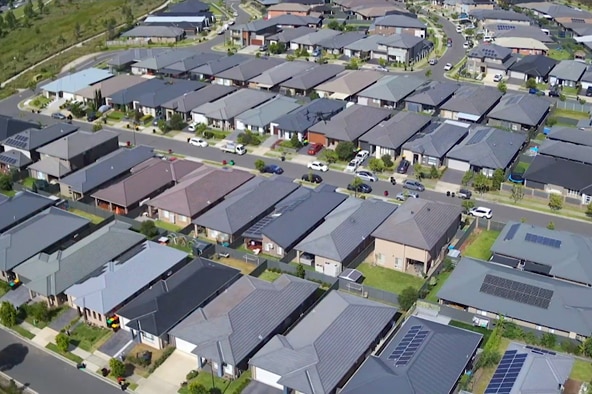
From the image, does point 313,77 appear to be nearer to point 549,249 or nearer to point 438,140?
point 438,140

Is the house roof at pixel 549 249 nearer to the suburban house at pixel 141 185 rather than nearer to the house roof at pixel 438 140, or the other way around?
the house roof at pixel 438 140

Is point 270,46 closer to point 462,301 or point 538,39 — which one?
point 538,39

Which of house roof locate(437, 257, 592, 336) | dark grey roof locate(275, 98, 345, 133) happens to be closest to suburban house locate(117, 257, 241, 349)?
house roof locate(437, 257, 592, 336)

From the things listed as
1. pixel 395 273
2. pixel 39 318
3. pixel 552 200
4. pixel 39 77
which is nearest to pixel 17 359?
pixel 39 318

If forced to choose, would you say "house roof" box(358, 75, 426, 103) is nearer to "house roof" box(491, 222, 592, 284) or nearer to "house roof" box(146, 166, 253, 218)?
"house roof" box(146, 166, 253, 218)

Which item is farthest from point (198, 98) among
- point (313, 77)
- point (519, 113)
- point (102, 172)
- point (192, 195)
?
point (519, 113)

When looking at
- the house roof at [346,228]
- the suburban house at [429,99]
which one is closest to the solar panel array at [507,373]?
the house roof at [346,228]

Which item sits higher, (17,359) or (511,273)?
(511,273)
